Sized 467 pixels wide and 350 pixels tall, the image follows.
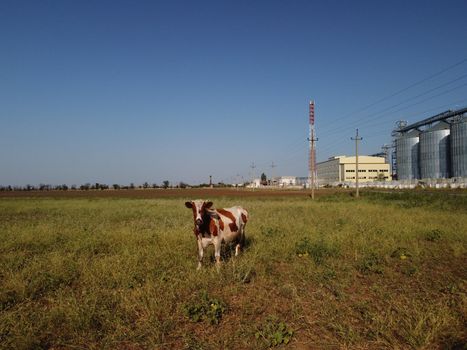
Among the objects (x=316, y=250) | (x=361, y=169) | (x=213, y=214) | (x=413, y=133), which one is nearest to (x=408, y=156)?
(x=413, y=133)

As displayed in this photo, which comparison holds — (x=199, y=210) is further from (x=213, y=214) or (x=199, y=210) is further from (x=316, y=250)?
(x=316, y=250)

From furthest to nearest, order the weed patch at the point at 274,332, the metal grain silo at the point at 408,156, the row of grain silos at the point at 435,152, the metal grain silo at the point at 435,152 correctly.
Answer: the metal grain silo at the point at 408,156
the metal grain silo at the point at 435,152
the row of grain silos at the point at 435,152
the weed patch at the point at 274,332

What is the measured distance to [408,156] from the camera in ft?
311

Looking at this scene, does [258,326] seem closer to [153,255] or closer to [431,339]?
[431,339]

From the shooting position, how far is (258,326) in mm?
4457

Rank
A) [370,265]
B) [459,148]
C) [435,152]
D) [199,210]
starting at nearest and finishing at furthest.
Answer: [199,210] → [370,265] → [459,148] → [435,152]

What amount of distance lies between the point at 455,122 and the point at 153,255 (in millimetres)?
90706

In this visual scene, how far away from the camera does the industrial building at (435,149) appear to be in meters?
72.8

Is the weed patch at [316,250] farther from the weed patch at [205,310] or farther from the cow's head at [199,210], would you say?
the weed patch at [205,310]

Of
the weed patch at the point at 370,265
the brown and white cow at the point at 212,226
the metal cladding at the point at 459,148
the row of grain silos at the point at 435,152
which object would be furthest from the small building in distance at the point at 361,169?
the brown and white cow at the point at 212,226

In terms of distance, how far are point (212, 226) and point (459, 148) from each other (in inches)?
3357

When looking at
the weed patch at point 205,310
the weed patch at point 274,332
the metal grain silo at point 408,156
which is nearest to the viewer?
the weed patch at point 274,332

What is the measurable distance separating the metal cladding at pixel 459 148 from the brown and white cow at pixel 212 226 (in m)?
82.1

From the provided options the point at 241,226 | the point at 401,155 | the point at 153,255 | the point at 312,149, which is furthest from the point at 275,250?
the point at 401,155
